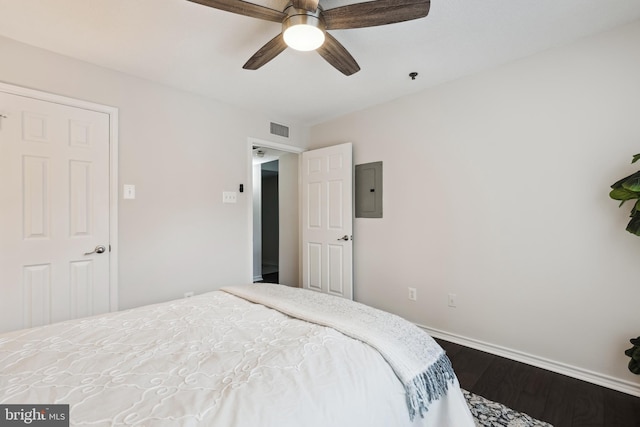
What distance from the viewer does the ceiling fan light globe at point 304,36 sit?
1.57 m

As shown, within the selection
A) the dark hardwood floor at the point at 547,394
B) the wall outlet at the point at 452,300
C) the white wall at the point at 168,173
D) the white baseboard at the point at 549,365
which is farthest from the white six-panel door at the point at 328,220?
the dark hardwood floor at the point at 547,394

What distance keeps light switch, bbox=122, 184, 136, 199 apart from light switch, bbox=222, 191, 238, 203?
2.79ft

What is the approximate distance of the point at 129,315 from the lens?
1.52m

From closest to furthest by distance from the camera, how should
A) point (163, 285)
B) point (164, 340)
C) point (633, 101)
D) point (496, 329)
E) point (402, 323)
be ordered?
1. point (164, 340)
2. point (402, 323)
3. point (633, 101)
4. point (496, 329)
5. point (163, 285)

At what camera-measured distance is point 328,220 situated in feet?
11.8

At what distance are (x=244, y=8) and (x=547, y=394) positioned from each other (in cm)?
295

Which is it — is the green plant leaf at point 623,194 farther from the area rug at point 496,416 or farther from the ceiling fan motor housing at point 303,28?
the ceiling fan motor housing at point 303,28

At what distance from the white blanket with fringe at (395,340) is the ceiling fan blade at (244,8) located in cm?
156

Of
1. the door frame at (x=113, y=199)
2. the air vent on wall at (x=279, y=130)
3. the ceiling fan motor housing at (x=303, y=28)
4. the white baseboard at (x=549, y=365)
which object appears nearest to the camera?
the ceiling fan motor housing at (x=303, y=28)

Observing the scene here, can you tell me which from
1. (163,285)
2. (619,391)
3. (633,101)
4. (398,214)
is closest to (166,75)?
(163,285)

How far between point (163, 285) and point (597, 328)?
11.4 ft

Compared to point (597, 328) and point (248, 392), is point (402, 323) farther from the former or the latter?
point (597, 328)

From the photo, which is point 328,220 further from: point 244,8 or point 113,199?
point 244,8

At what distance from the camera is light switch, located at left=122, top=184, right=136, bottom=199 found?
8.36 feet
